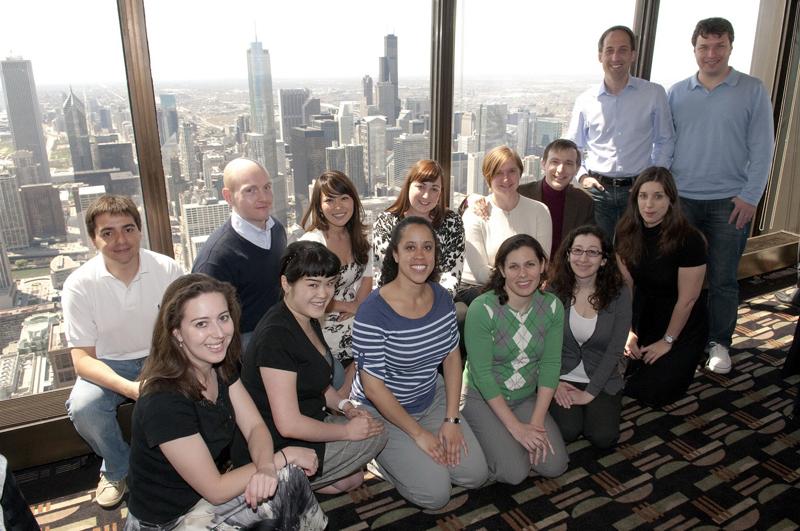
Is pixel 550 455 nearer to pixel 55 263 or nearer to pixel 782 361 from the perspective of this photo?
pixel 782 361

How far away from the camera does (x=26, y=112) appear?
252 centimetres

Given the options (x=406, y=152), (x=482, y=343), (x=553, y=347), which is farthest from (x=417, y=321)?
(x=406, y=152)

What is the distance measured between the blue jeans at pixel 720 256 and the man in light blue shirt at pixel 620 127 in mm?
358

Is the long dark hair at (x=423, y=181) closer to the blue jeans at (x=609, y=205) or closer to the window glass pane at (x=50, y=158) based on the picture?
the blue jeans at (x=609, y=205)

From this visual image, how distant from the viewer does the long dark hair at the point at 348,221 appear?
279cm

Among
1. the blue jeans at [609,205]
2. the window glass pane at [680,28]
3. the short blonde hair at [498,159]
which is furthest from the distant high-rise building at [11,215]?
the window glass pane at [680,28]

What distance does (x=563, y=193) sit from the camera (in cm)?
338

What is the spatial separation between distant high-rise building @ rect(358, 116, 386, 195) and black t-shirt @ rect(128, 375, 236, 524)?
1.97 metres

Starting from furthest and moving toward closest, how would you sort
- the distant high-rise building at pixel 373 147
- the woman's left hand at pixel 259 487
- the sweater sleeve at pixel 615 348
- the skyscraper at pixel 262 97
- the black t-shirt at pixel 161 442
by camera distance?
1. the distant high-rise building at pixel 373 147
2. the skyscraper at pixel 262 97
3. the sweater sleeve at pixel 615 348
4. the woman's left hand at pixel 259 487
5. the black t-shirt at pixel 161 442

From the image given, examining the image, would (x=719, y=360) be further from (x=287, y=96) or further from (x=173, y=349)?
(x=173, y=349)

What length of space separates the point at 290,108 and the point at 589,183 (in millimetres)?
1859

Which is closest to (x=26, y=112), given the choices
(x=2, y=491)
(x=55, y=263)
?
(x=55, y=263)

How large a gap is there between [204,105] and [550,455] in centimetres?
230

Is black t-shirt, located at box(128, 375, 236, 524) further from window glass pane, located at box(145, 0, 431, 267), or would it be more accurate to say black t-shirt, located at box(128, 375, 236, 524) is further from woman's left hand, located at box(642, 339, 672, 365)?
woman's left hand, located at box(642, 339, 672, 365)
